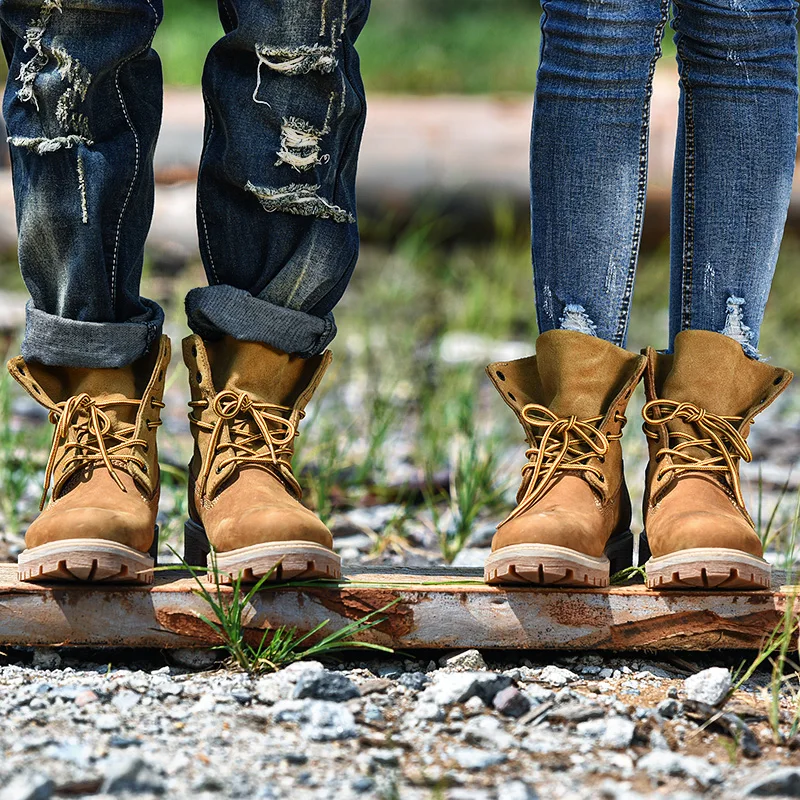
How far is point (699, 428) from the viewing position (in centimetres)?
179

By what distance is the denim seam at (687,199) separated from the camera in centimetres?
183

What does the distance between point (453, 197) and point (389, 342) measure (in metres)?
1.37

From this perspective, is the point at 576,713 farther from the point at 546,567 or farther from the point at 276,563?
the point at 276,563

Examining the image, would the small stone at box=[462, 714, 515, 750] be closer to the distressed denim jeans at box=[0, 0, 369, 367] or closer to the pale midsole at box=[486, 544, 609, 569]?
the pale midsole at box=[486, 544, 609, 569]

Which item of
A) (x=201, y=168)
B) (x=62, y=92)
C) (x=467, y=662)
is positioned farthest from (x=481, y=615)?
(x=62, y=92)

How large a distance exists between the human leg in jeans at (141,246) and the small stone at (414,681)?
27 centimetres

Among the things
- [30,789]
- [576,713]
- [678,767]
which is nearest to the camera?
[30,789]

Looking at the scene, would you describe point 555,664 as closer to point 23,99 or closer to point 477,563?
point 477,563

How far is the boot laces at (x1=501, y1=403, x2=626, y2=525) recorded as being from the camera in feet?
5.74

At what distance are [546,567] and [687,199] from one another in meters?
0.70

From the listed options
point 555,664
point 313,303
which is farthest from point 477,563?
point 313,303

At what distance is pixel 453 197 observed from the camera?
5.10 meters

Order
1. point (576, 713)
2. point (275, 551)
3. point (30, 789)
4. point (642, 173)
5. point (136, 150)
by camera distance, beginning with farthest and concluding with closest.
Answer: point (642, 173) → point (136, 150) → point (275, 551) → point (576, 713) → point (30, 789)

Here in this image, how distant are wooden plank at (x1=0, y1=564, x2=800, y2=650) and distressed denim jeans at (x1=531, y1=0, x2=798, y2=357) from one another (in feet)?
1.48
